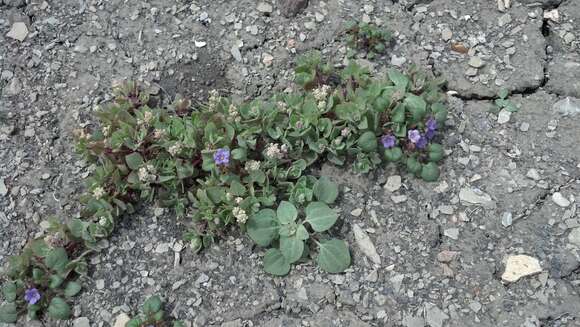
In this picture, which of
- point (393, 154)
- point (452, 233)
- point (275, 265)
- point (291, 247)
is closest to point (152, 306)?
point (275, 265)

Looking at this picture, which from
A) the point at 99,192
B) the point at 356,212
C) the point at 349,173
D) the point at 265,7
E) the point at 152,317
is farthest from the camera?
the point at 265,7

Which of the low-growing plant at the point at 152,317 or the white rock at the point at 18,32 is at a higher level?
the white rock at the point at 18,32

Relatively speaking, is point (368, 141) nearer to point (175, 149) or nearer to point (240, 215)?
point (240, 215)

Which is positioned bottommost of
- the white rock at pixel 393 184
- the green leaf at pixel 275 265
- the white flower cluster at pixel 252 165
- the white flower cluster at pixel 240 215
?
the green leaf at pixel 275 265

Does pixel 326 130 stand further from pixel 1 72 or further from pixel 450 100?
pixel 1 72

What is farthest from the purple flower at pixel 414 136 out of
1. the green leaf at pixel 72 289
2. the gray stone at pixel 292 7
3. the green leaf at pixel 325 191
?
the green leaf at pixel 72 289

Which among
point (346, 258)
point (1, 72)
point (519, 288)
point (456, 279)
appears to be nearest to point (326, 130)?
point (346, 258)

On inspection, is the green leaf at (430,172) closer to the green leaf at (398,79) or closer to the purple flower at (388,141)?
the purple flower at (388,141)
